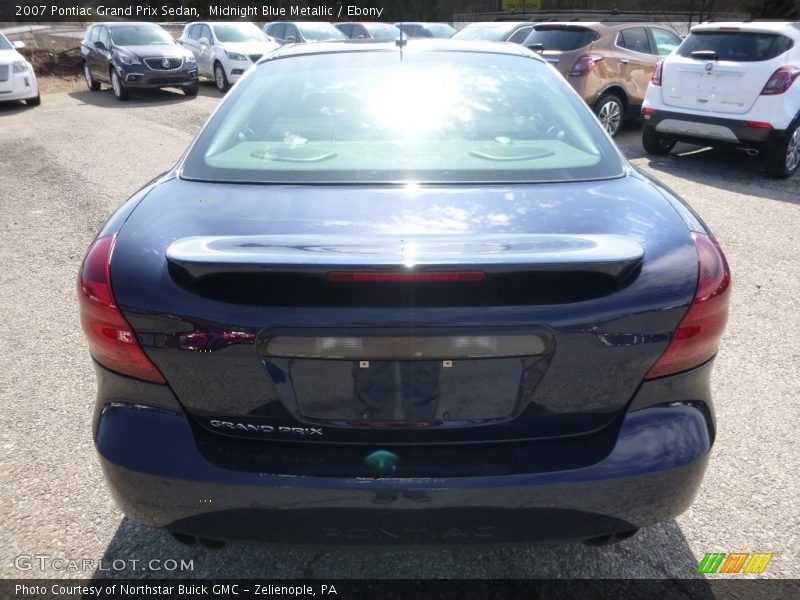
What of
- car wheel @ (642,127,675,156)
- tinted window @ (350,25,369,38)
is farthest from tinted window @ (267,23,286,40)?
car wheel @ (642,127,675,156)

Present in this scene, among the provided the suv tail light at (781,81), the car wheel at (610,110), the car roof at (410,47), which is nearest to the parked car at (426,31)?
the car wheel at (610,110)

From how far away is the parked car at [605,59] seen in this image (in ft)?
33.5

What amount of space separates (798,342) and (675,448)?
274 centimetres

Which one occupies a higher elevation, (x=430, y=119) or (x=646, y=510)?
(x=430, y=119)

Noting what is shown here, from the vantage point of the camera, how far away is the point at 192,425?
1.79 meters

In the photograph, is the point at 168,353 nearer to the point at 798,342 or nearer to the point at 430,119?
the point at 430,119

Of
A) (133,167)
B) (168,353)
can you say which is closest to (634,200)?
(168,353)

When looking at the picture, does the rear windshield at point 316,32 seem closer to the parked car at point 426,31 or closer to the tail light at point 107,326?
the parked car at point 426,31

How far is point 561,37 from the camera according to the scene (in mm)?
10516

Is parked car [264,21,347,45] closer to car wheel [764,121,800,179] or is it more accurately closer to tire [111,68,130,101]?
tire [111,68,130,101]

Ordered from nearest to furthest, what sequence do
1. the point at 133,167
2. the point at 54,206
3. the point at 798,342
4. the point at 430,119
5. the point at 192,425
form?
A: the point at 192,425
the point at 430,119
the point at 798,342
the point at 54,206
the point at 133,167

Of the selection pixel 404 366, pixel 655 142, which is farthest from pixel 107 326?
pixel 655 142

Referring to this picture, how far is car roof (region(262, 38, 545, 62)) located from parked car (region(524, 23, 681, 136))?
7.31 meters

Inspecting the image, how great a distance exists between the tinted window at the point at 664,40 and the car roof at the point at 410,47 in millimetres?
9583
